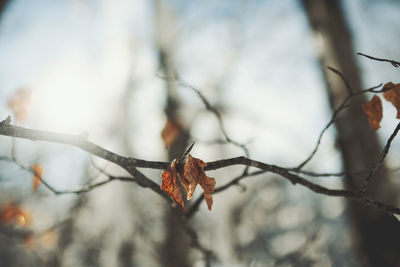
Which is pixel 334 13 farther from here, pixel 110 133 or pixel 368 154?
pixel 110 133

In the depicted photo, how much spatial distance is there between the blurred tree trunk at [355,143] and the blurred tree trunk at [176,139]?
4.19 ft

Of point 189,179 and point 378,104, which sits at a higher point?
point 378,104

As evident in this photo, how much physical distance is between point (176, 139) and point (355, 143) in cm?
228

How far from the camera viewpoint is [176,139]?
11.3ft

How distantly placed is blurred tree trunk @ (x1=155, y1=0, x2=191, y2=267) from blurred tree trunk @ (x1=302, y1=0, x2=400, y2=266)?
1.28 m

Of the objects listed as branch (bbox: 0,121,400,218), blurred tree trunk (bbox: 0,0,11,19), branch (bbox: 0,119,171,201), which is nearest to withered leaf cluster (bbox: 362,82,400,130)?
branch (bbox: 0,121,400,218)

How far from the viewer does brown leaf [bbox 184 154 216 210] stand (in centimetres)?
68

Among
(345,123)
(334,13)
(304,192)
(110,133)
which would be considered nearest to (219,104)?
(110,133)

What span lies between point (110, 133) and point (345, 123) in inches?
222

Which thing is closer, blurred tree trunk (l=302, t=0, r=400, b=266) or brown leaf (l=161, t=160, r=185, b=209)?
brown leaf (l=161, t=160, r=185, b=209)

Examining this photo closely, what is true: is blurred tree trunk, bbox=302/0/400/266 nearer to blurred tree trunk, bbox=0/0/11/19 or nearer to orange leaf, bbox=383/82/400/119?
orange leaf, bbox=383/82/400/119

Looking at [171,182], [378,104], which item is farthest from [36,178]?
[378,104]

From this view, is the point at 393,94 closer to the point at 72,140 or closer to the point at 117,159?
the point at 117,159

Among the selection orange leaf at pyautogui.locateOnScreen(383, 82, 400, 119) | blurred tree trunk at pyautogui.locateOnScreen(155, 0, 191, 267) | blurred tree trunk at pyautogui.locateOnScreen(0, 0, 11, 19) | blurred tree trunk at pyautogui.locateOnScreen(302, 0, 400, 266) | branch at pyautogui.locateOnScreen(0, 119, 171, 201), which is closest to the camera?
branch at pyautogui.locateOnScreen(0, 119, 171, 201)
